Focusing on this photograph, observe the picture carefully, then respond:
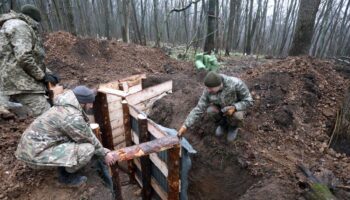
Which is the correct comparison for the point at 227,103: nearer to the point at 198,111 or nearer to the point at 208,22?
the point at 198,111

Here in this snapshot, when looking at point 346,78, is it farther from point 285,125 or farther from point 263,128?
point 263,128

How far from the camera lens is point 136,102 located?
18.8 feet

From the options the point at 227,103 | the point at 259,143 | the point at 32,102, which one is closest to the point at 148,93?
the point at 227,103

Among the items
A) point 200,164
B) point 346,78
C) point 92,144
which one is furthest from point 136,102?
point 346,78

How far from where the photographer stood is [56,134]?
2.95 metres

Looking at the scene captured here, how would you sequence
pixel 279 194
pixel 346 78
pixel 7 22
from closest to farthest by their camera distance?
pixel 279 194 < pixel 7 22 < pixel 346 78

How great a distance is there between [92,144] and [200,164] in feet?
7.28

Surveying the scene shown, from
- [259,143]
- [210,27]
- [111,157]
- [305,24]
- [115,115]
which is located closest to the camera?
[111,157]

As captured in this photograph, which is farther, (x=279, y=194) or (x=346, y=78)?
(x=346, y=78)

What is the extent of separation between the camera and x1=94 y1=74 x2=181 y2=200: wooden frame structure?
418cm

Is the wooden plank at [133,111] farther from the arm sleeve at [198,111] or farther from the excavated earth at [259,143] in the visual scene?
the arm sleeve at [198,111]

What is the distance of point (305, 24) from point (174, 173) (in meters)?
5.76

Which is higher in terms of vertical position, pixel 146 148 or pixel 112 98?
pixel 112 98

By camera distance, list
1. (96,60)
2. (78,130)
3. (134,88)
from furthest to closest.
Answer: (96,60) < (134,88) < (78,130)
